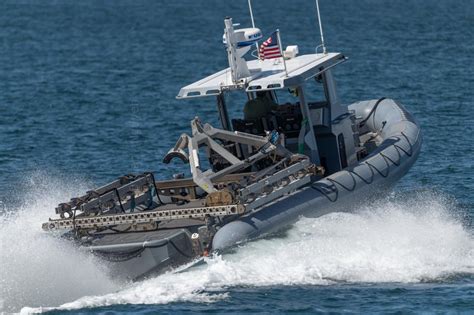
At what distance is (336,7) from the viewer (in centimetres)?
8819

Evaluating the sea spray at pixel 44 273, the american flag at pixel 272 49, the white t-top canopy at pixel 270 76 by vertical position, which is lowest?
the sea spray at pixel 44 273

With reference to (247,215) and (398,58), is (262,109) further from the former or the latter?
(398,58)

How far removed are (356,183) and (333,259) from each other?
3160mm

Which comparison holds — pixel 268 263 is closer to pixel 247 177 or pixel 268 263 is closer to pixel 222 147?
pixel 247 177

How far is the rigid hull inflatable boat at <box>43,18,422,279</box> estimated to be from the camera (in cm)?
1866

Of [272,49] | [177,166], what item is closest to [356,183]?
[272,49]

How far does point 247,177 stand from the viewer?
65.1 feet

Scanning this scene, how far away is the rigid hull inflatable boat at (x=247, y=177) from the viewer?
18.7m

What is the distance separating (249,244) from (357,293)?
1926mm

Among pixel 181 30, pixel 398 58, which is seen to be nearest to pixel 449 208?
pixel 398 58

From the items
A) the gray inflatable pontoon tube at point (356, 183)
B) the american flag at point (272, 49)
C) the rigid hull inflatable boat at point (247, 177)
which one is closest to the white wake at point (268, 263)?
the gray inflatable pontoon tube at point (356, 183)

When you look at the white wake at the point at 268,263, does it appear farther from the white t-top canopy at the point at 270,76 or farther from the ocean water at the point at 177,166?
the white t-top canopy at the point at 270,76

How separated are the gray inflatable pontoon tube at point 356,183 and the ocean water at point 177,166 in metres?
0.27

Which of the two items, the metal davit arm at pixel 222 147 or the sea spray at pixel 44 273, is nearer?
the sea spray at pixel 44 273
